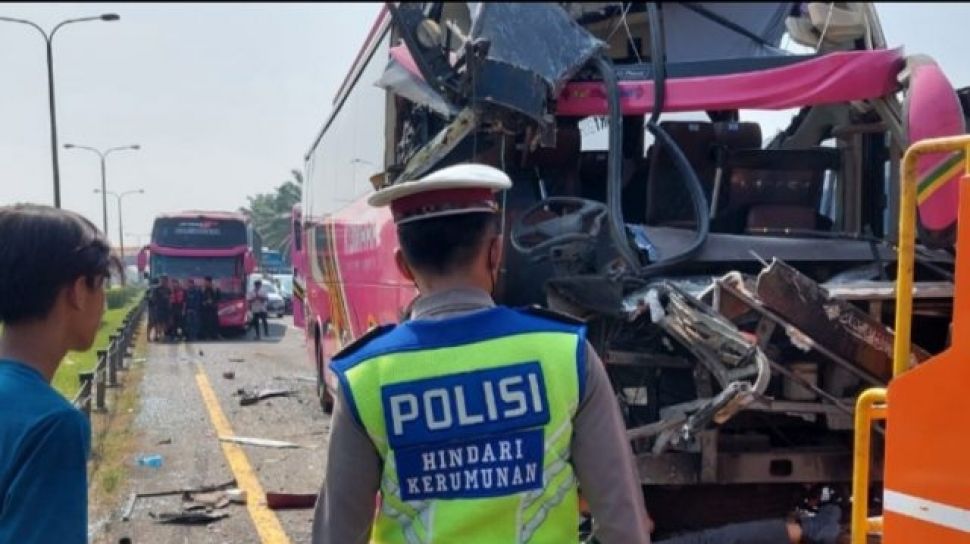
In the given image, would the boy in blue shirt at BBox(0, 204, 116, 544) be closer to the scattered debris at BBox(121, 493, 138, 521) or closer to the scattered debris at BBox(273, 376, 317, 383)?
the scattered debris at BBox(121, 493, 138, 521)

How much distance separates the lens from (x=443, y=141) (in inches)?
223

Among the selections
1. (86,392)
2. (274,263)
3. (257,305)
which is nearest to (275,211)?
(274,263)

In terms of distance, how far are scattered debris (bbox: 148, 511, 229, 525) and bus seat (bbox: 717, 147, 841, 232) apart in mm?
3886

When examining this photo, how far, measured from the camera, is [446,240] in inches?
83.1

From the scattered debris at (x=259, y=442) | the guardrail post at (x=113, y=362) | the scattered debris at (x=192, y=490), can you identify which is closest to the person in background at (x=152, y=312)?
the guardrail post at (x=113, y=362)

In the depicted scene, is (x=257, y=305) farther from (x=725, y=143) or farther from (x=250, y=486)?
(x=725, y=143)

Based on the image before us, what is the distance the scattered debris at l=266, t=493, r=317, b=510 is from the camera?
7.02m

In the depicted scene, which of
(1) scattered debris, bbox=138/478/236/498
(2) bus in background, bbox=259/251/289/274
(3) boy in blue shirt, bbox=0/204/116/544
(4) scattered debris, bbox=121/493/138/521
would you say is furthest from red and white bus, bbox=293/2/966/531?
(2) bus in background, bbox=259/251/289/274

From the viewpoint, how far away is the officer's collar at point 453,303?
82.3 inches

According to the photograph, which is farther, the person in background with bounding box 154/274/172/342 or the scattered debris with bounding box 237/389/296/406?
the person in background with bounding box 154/274/172/342

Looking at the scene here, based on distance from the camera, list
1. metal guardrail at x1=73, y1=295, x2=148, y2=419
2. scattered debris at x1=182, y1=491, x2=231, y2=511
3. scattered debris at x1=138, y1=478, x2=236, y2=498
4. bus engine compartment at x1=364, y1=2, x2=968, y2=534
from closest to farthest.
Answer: bus engine compartment at x1=364, y1=2, x2=968, y2=534, scattered debris at x1=182, y1=491, x2=231, y2=511, scattered debris at x1=138, y1=478, x2=236, y2=498, metal guardrail at x1=73, y1=295, x2=148, y2=419

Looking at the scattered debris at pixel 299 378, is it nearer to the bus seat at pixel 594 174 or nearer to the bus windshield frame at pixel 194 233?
the bus seat at pixel 594 174

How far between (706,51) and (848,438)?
3.84 metres

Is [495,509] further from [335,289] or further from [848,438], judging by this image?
[335,289]
